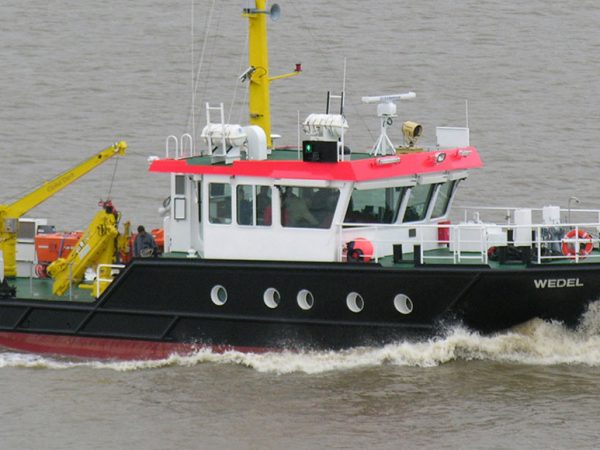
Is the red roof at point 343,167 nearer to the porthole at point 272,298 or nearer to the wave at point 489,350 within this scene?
the porthole at point 272,298

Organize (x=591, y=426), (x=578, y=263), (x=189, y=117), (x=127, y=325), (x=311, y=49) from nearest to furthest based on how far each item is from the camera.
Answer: (x=591, y=426), (x=578, y=263), (x=127, y=325), (x=189, y=117), (x=311, y=49)

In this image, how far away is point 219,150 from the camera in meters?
21.5

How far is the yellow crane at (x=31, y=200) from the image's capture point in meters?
22.2

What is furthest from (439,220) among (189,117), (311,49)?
(311,49)

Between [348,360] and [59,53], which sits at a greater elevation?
[59,53]

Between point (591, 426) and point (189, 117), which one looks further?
point (189, 117)

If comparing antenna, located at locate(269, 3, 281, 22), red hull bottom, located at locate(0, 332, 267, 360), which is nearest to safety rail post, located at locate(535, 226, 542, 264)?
red hull bottom, located at locate(0, 332, 267, 360)

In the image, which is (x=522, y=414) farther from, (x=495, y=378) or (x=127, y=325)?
(x=127, y=325)

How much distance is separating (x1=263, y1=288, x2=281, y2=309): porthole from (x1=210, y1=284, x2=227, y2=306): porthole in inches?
24.5

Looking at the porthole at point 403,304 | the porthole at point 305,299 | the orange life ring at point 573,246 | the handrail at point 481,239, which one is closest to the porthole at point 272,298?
the porthole at point 305,299

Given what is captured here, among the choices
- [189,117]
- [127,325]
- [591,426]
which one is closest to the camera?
[591,426]

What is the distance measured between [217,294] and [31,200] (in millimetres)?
3745

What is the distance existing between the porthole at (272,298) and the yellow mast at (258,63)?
2874 mm

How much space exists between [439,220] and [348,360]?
2968 millimetres
